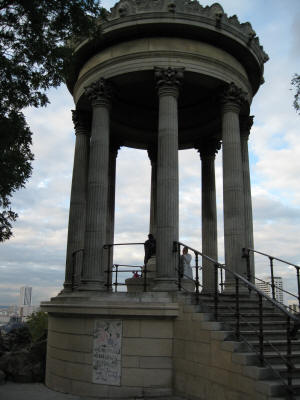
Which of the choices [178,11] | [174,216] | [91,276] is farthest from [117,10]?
[91,276]

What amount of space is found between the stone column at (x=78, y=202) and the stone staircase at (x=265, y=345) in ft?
19.9

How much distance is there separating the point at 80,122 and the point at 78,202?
12.3ft

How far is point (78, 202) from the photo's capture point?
58.0ft

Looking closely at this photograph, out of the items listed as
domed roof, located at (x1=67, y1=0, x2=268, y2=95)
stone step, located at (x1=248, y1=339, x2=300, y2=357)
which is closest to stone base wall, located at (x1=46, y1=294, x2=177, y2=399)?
stone step, located at (x1=248, y1=339, x2=300, y2=357)

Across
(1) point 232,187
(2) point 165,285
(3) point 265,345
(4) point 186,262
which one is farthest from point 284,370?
(1) point 232,187

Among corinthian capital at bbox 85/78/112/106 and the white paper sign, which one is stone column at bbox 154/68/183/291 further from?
corinthian capital at bbox 85/78/112/106

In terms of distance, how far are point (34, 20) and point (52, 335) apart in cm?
1039

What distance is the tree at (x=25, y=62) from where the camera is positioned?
10.5m

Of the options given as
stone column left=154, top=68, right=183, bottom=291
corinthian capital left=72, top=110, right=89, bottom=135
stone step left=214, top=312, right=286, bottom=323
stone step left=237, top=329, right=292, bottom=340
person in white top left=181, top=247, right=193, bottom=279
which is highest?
corinthian capital left=72, top=110, right=89, bottom=135

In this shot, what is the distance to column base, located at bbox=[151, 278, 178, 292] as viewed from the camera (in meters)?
12.9

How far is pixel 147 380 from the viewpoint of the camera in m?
11.8

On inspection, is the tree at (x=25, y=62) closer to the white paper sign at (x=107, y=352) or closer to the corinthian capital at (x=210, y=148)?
the white paper sign at (x=107, y=352)

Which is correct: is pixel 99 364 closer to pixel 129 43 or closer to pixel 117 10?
pixel 129 43

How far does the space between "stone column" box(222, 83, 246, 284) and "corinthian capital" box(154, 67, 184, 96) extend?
2300 millimetres
